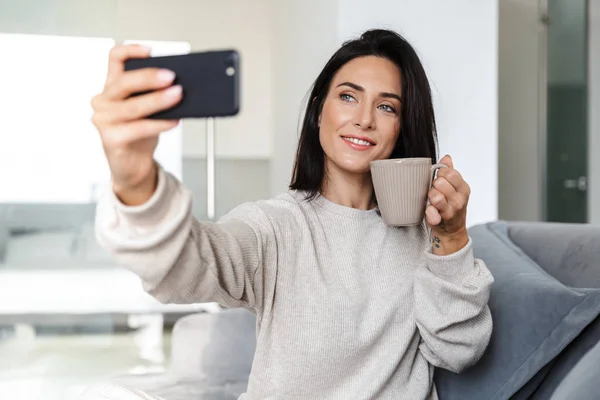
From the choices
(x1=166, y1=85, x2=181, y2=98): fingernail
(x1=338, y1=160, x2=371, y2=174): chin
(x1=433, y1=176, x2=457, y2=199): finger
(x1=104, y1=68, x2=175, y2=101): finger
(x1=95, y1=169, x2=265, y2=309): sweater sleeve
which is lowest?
(x1=95, y1=169, x2=265, y2=309): sweater sleeve

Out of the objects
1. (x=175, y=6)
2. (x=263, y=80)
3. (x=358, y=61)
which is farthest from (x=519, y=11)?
(x=358, y=61)

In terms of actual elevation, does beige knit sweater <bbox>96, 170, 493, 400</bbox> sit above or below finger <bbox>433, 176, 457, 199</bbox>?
below

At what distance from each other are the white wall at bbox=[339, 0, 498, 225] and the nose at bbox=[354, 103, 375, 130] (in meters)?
1.35

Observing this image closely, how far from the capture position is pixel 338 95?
140 centimetres

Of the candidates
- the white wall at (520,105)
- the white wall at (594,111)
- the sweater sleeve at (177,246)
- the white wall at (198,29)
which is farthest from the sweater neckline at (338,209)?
the white wall at (594,111)

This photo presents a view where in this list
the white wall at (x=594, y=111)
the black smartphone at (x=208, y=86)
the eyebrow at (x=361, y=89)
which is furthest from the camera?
the white wall at (x=594, y=111)

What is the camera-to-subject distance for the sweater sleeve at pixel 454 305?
4.14 feet

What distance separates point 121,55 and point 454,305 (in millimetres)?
762

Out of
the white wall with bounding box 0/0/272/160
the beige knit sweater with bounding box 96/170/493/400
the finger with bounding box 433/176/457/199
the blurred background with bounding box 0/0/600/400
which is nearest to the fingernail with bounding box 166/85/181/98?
the beige knit sweater with bounding box 96/170/493/400

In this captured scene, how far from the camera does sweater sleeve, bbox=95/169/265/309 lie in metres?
0.80

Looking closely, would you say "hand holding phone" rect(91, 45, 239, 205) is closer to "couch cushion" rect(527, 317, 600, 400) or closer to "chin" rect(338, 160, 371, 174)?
"chin" rect(338, 160, 371, 174)

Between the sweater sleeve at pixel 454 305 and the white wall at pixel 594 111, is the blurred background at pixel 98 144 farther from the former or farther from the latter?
the white wall at pixel 594 111

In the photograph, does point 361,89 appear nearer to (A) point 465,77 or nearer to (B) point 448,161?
(B) point 448,161

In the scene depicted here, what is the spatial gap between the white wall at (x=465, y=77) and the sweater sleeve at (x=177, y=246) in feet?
5.67
